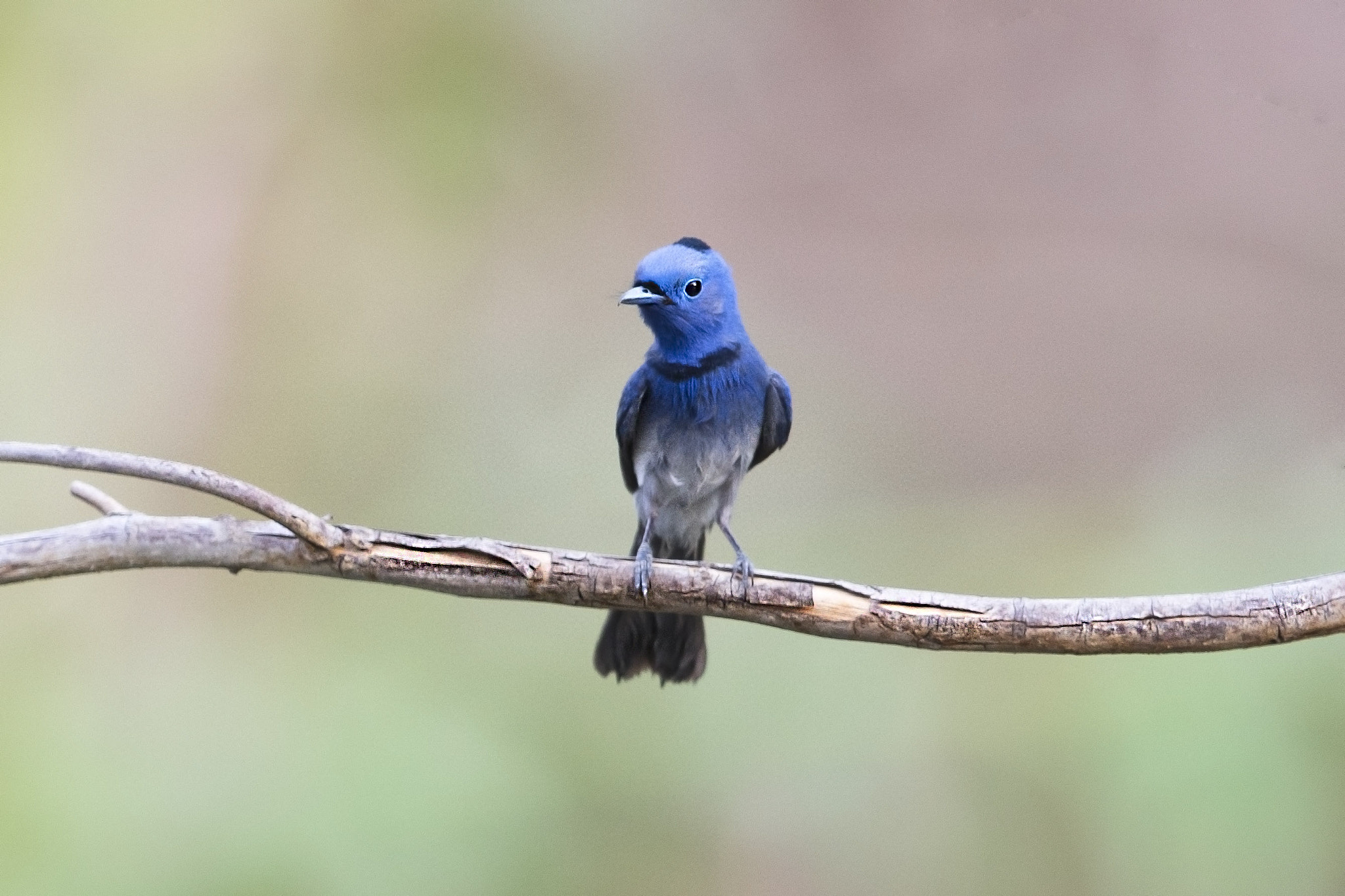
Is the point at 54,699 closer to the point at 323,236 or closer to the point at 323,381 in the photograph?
the point at 323,381

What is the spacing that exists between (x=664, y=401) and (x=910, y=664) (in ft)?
4.78

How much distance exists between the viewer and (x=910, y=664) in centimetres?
402

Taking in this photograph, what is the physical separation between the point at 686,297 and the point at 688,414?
1.07 ft

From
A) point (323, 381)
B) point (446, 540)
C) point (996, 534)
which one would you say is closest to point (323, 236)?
point (323, 381)

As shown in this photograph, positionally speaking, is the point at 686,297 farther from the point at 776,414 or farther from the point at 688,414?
the point at 776,414

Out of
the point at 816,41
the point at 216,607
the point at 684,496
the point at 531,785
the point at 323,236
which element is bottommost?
the point at 531,785

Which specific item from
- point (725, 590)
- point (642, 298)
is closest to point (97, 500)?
point (725, 590)

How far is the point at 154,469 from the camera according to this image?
6.68 ft

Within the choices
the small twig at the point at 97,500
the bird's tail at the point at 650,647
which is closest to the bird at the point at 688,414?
the bird's tail at the point at 650,647

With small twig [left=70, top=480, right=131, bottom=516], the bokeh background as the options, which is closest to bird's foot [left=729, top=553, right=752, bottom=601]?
small twig [left=70, top=480, right=131, bottom=516]

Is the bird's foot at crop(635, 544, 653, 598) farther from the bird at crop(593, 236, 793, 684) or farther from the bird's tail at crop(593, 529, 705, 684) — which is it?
the bird's tail at crop(593, 529, 705, 684)

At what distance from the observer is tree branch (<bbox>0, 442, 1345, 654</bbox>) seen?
2168 millimetres

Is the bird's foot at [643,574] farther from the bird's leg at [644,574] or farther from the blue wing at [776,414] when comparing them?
the blue wing at [776,414]

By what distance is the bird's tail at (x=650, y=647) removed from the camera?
10.5ft
